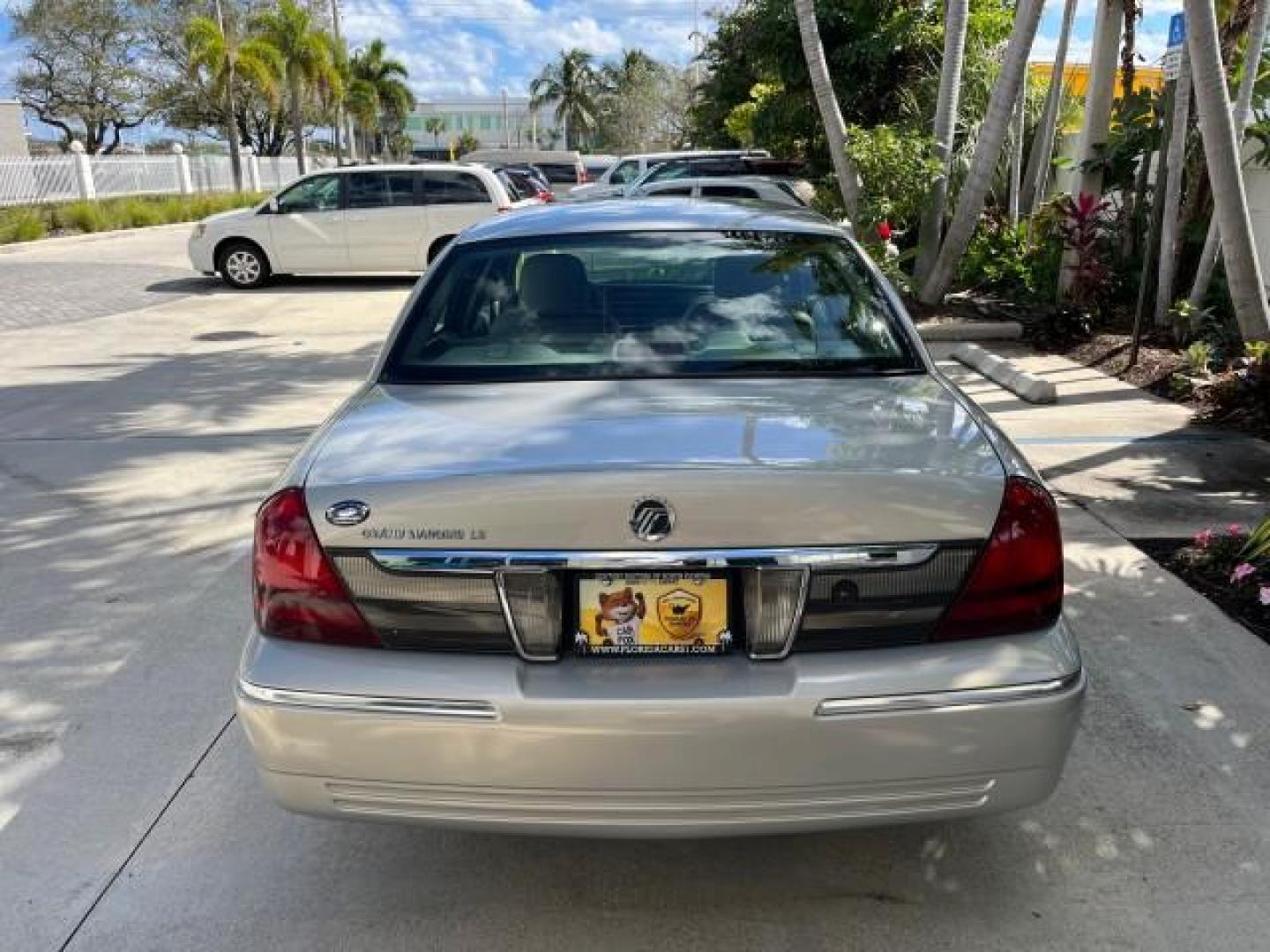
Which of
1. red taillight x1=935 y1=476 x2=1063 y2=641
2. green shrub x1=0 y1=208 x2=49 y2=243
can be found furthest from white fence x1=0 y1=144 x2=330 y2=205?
Answer: red taillight x1=935 y1=476 x2=1063 y2=641

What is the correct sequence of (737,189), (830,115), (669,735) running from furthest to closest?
1. (737,189)
2. (830,115)
3. (669,735)

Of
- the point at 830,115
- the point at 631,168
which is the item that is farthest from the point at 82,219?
the point at 830,115

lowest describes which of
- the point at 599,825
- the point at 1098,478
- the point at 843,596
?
the point at 1098,478

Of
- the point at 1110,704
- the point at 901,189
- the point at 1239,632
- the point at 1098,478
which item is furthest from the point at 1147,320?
the point at 1110,704

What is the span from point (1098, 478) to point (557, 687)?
4.69 m

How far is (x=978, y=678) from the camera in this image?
2324 millimetres

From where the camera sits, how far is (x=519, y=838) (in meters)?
3.03

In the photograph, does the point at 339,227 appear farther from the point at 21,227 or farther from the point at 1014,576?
the point at 1014,576

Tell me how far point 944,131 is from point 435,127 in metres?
106

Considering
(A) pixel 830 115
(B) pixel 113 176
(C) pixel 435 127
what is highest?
(C) pixel 435 127

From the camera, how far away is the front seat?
3512 mm

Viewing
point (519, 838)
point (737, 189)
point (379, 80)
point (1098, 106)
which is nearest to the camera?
point (519, 838)

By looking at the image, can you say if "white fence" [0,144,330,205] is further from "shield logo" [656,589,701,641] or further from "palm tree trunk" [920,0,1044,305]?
"shield logo" [656,589,701,641]

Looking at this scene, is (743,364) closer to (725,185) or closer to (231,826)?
(231,826)
